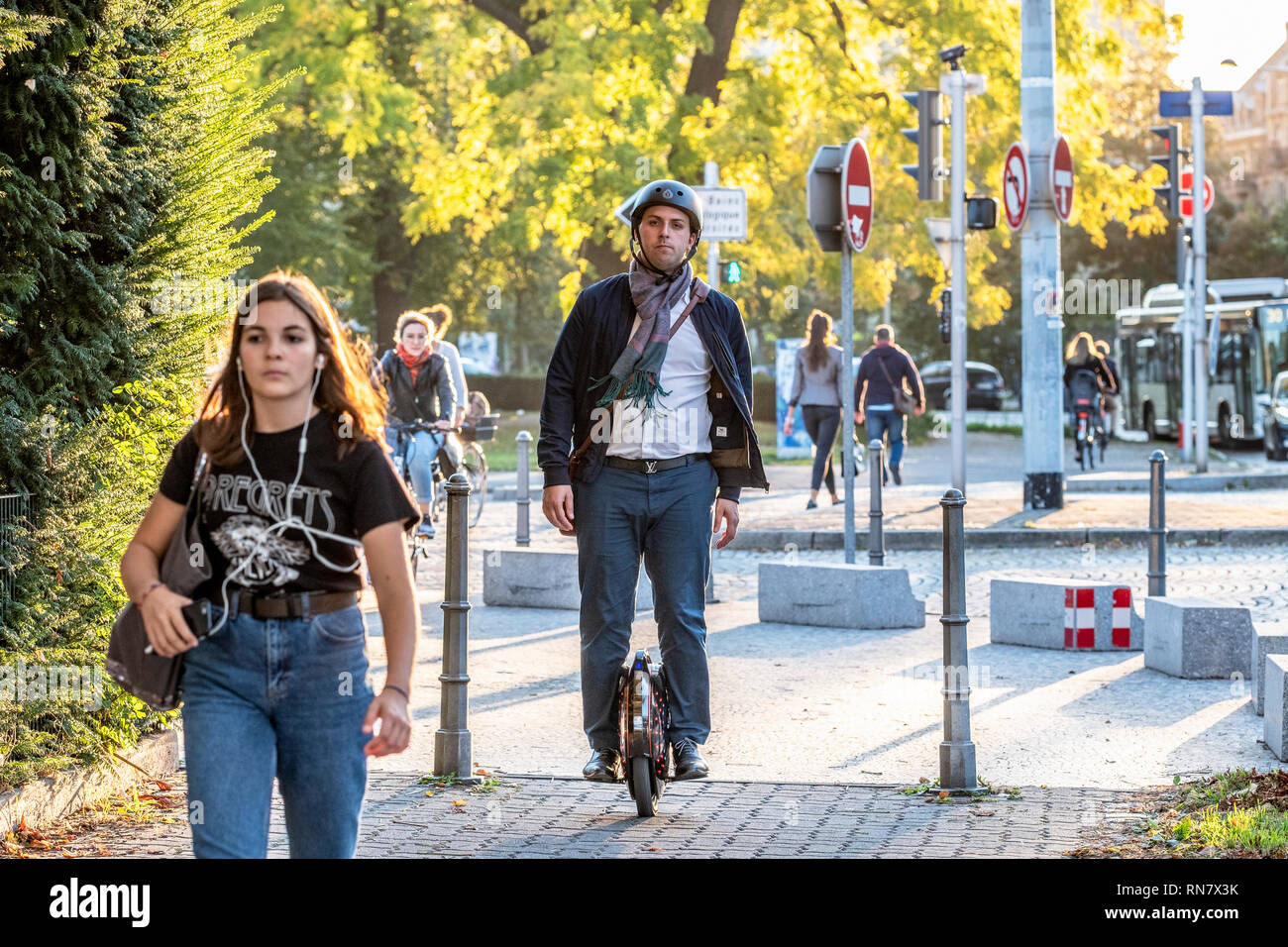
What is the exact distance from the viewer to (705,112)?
27.2m

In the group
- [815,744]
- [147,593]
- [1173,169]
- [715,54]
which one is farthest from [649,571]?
[715,54]

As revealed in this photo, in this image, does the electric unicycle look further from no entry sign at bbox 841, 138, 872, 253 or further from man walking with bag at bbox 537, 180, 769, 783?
no entry sign at bbox 841, 138, 872, 253

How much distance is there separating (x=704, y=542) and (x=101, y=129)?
2562 mm

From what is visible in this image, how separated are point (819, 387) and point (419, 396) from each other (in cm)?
659

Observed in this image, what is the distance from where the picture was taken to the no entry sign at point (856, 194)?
12.5 meters

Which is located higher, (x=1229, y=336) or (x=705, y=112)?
(x=705, y=112)

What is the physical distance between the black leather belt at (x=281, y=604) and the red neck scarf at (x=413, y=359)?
10064 millimetres

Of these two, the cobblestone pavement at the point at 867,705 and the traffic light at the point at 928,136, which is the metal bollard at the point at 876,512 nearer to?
the cobblestone pavement at the point at 867,705

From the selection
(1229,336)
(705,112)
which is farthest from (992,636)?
(1229,336)

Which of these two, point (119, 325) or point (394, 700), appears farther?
point (119, 325)

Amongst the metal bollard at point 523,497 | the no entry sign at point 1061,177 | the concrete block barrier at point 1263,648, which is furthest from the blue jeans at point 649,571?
the no entry sign at point 1061,177

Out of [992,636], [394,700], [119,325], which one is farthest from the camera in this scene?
[992,636]

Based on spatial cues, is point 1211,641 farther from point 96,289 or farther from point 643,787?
point 96,289

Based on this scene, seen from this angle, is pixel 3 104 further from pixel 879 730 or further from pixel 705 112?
pixel 705 112
